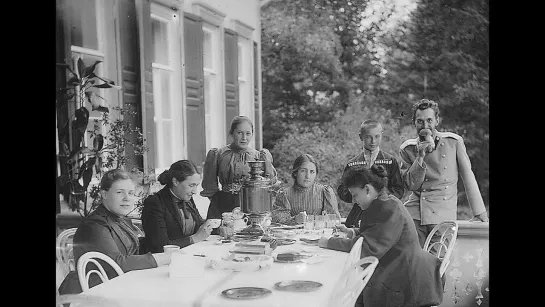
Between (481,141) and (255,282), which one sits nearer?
(255,282)

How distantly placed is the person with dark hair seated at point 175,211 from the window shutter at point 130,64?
0.59ft

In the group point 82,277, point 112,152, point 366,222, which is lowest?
point 82,277

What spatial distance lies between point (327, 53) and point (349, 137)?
0.43 m

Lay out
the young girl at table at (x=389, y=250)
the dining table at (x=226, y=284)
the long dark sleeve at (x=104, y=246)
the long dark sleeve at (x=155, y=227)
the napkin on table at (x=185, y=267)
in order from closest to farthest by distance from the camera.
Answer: the dining table at (x=226, y=284) < the napkin on table at (x=185, y=267) < the young girl at table at (x=389, y=250) < the long dark sleeve at (x=104, y=246) < the long dark sleeve at (x=155, y=227)

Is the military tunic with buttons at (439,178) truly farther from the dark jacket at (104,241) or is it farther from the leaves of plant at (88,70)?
the leaves of plant at (88,70)

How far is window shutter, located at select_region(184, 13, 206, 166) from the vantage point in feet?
12.0

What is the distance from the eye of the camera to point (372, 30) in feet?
11.6

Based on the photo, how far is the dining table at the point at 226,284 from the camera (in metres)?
2.94

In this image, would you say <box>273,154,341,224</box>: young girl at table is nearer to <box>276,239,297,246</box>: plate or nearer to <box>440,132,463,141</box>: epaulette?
<box>276,239,297,246</box>: plate

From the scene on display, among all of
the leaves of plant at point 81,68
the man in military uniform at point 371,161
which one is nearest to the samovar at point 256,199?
the man in military uniform at point 371,161

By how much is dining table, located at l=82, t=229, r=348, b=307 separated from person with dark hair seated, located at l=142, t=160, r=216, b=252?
247mm

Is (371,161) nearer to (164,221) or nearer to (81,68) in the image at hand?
(164,221)

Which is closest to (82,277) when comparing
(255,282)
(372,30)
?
(255,282)
